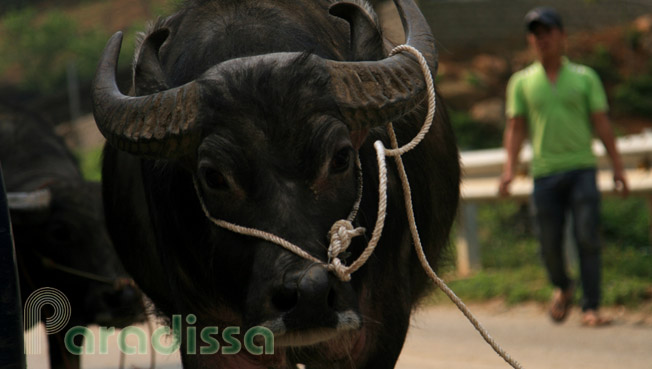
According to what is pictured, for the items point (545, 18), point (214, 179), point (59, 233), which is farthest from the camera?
point (545, 18)

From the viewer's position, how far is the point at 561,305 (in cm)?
748

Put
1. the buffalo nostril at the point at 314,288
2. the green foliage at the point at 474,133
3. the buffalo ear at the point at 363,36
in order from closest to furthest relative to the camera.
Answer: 1. the buffalo nostril at the point at 314,288
2. the buffalo ear at the point at 363,36
3. the green foliage at the point at 474,133

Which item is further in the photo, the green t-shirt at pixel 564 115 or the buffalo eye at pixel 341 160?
the green t-shirt at pixel 564 115

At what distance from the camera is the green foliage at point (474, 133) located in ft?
46.4

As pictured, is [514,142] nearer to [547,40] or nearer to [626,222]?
[547,40]

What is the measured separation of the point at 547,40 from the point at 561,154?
2.95 ft

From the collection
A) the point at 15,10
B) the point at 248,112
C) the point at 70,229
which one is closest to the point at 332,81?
the point at 248,112

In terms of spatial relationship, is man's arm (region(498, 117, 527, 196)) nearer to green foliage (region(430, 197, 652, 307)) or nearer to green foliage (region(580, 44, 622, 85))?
green foliage (region(430, 197, 652, 307))

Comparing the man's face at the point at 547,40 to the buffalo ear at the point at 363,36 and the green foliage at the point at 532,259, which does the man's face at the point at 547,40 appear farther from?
the buffalo ear at the point at 363,36

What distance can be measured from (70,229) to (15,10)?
41.4 m

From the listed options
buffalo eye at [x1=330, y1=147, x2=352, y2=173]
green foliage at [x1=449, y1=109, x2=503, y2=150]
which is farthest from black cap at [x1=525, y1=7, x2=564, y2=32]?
green foliage at [x1=449, y1=109, x2=503, y2=150]

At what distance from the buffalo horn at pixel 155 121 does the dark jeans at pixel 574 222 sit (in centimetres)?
466

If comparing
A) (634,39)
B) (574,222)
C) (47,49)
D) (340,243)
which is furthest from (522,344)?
(47,49)

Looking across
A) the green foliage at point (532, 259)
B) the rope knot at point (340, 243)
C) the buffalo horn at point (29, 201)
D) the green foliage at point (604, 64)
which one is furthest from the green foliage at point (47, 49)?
the rope knot at point (340, 243)
